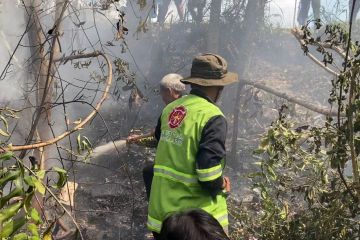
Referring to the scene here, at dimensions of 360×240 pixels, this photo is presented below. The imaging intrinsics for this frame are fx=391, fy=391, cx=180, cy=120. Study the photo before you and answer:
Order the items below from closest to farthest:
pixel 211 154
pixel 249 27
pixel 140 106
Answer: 1. pixel 211 154
2. pixel 140 106
3. pixel 249 27

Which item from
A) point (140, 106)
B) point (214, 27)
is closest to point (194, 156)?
point (140, 106)

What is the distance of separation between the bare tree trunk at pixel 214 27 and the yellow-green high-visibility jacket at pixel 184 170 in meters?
7.74

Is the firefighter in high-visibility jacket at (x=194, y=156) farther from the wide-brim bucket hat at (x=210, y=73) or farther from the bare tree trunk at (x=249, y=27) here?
the bare tree trunk at (x=249, y=27)

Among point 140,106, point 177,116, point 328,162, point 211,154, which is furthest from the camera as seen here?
point 140,106

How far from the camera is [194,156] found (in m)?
2.33

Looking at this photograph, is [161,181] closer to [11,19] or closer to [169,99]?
[169,99]

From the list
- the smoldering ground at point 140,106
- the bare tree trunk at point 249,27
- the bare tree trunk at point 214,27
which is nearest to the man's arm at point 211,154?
the smoldering ground at point 140,106

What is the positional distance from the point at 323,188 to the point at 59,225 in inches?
104

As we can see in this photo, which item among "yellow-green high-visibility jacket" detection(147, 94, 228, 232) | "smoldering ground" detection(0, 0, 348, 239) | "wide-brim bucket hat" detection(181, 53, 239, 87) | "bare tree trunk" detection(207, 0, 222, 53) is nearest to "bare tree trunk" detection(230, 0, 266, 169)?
"smoldering ground" detection(0, 0, 348, 239)

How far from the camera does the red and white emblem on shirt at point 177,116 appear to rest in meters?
2.40

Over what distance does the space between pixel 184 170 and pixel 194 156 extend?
0.11 m

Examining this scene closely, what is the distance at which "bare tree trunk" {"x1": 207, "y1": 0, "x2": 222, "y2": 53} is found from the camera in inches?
393

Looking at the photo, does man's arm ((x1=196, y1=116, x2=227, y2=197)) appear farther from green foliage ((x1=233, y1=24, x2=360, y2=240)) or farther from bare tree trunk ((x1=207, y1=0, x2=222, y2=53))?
bare tree trunk ((x1=207, y1=0, x2=222, y2=53))

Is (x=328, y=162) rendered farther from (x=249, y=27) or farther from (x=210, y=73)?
(x=249, y=27)
